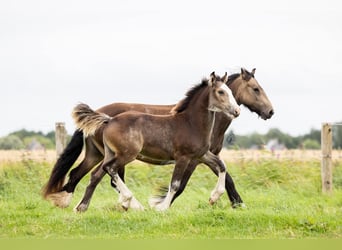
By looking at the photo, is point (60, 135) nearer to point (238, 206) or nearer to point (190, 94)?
point (190, 94)

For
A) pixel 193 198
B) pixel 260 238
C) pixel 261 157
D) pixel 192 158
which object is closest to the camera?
pixel 260 238

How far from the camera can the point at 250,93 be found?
13.8 metres

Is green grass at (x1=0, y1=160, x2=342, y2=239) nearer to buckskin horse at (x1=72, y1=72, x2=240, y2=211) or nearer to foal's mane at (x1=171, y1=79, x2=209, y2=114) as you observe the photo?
buckskin horse at (x1=72, y1=72, x2=240, y2=211)

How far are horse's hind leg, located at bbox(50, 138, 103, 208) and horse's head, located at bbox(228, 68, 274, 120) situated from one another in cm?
267

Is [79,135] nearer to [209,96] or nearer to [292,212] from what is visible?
[209,96]

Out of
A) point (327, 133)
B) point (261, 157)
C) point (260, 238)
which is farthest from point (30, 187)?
point (260, 238)

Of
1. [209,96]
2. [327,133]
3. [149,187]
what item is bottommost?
[149,187]

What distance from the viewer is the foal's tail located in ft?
40.8

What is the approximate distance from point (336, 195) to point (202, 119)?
4.66m

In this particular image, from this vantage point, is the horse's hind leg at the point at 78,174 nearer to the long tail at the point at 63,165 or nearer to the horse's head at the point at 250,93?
the long tail at the point at 63,165

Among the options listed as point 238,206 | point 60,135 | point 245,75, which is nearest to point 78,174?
point 238,206

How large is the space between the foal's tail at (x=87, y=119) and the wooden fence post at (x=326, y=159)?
623 centimetres

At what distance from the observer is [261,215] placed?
11.0m

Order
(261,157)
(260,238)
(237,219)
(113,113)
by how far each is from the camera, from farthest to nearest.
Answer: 1. (261,157)
2. (113,113)
3. (237,219)
4. (260,238)
